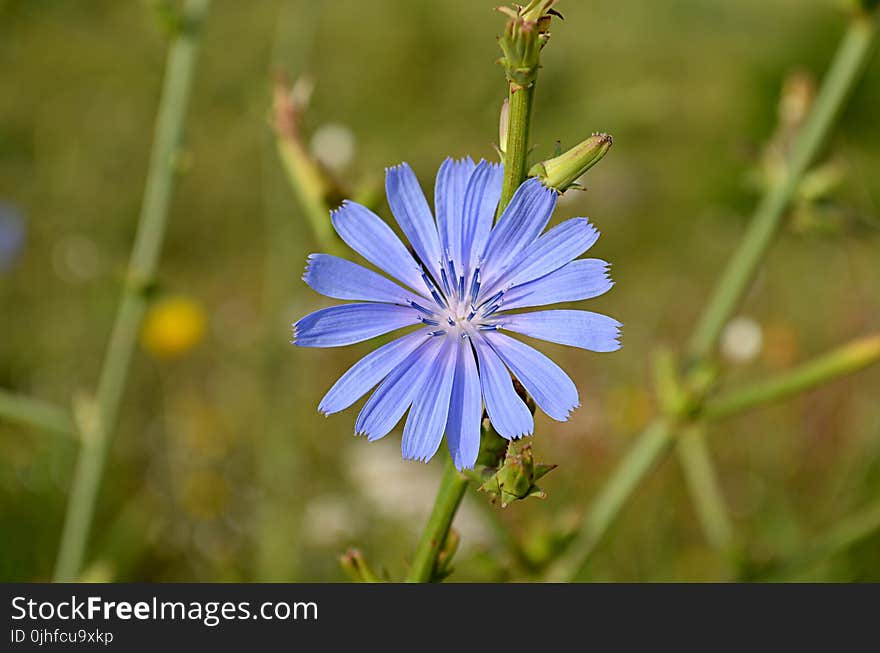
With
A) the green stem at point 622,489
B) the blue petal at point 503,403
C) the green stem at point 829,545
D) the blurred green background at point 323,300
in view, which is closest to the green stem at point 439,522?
the blue petal at point 503,403

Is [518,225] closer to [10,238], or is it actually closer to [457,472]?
[457,472]

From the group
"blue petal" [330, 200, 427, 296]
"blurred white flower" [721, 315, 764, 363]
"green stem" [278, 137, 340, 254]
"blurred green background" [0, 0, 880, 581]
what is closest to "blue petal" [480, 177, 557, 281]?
"blue petal" [330, 200, 427, 296]

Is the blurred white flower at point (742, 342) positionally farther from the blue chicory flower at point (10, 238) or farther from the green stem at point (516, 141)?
the blue chicory flower at point (10, 238)

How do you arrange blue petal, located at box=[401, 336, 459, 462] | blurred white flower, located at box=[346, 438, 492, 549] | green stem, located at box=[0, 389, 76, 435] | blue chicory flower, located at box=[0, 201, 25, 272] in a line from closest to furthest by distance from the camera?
blue petal, located at box=[401, 336, 459, 462] → green stem, located at box=[0, 389, 76, 435] → blurred white flower, located at box=[346, 438, 492, 549] → blue chicory flower, located at box=[0, 201, 25, 272]

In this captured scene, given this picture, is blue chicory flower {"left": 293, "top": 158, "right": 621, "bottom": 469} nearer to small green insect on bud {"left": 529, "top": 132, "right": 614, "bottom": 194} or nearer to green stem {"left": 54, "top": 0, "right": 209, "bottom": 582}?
small green insect on bud {"left": 529, "top": 132, "right": 614, "bottom": 194}

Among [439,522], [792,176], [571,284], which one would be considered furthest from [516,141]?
[792,176]
